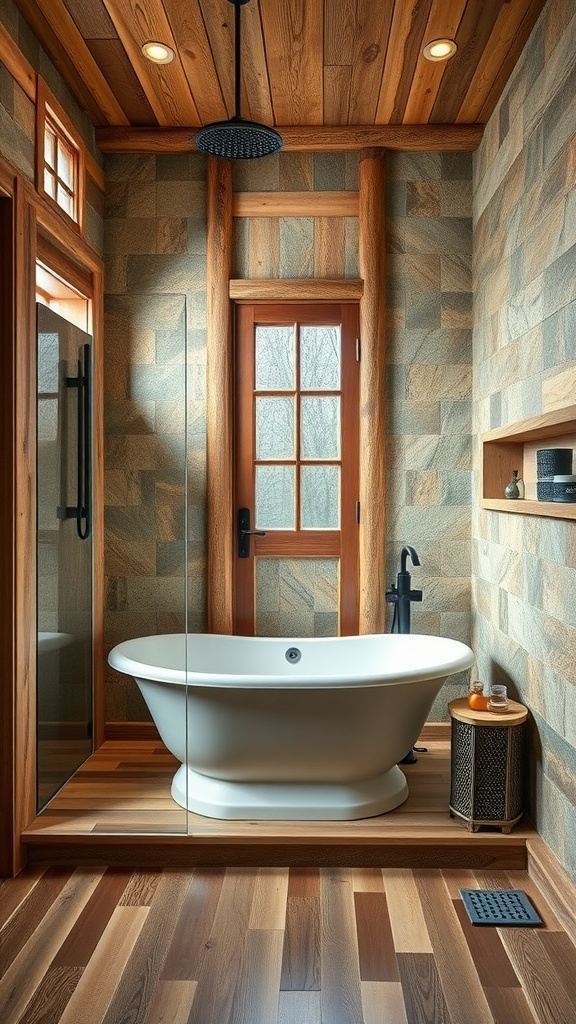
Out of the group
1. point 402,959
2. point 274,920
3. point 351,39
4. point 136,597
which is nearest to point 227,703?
point 136,597

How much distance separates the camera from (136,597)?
2904 millimetres

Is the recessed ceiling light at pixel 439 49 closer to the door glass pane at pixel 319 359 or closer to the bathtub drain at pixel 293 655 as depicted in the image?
the door glass pane at pixel 319 359

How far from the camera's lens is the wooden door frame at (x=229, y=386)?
12.7ft

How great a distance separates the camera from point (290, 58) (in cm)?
317

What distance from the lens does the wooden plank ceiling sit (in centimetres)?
284

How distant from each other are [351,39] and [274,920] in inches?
119

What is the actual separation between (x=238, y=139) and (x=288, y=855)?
8.01ft

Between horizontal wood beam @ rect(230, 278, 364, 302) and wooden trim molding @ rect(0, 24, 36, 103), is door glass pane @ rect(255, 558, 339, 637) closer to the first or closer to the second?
horizontal wood beam @ rect(230, 278, 364, 302)

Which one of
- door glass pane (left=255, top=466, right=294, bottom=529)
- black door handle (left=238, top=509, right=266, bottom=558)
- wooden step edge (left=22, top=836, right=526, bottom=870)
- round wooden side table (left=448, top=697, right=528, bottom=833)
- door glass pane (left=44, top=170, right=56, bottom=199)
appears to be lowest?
wooden step edge (left=22, top=836, right=526, bottom=870)

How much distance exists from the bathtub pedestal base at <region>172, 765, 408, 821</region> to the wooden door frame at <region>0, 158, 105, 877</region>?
417 mm

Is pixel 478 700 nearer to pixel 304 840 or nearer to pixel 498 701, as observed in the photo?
pixel 498 701

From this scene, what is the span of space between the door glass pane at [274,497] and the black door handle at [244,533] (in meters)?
0.05

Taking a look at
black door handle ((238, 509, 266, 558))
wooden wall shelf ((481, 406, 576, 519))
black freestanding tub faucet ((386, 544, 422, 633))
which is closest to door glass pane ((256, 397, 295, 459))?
black door handle ((238, 509, 266, 558))

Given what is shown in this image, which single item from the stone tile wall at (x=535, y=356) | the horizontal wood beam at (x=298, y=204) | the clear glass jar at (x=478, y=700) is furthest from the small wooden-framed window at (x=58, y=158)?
the clear glass jar at (x=478, y=700)
